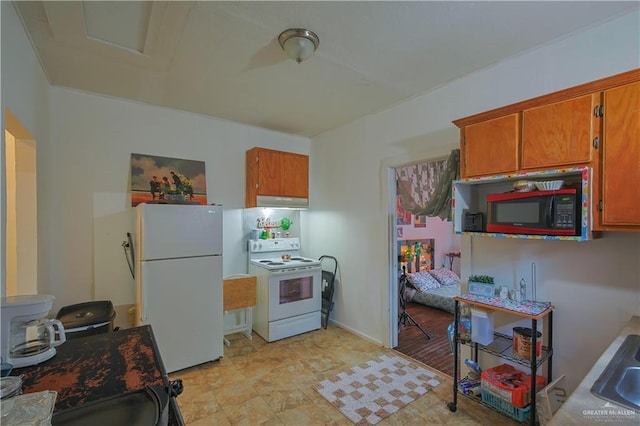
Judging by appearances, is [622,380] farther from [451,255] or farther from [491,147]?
[451,255]

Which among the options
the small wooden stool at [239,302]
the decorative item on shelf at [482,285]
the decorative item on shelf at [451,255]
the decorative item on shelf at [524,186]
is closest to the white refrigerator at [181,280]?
the small wooden stool at [239,302]

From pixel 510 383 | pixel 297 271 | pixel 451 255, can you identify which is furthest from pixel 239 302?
pixel 451 255

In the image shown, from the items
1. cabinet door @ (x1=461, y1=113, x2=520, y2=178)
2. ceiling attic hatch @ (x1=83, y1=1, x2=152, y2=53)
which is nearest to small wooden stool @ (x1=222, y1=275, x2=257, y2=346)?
ceiling attic hatch @ (x1=83, y1=1, x2=152, y2=53)

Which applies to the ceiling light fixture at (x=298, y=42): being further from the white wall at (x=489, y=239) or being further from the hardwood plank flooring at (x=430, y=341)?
the hardwood plank flooring at (x=430, y=341)

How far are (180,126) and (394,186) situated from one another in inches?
100

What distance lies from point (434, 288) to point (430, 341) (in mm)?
1502

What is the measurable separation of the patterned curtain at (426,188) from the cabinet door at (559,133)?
680mm

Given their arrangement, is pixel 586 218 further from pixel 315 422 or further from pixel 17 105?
pixel 17 105

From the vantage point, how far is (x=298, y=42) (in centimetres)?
198

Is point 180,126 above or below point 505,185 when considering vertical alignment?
above

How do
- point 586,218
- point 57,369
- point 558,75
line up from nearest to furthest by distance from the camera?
point 57,369 → point 586,218 → point 558,75

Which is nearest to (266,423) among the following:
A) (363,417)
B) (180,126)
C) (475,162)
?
(363,417)

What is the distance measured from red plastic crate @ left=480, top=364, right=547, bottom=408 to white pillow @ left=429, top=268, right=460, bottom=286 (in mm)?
2832

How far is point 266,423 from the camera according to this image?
6.93ft
